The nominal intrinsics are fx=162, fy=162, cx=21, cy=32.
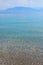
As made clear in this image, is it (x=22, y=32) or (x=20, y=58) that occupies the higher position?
(x=22, y=32)

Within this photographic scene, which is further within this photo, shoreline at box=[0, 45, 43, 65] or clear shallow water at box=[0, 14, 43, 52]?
clear shallow water at box=[0, 14, 43, 52]

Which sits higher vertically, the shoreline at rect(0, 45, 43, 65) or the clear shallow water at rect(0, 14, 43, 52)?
the clear shallow water at rect(0, 14, 43, 52)

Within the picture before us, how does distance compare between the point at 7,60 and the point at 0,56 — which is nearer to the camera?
the point at 7,60

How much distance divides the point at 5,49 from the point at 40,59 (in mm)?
1204

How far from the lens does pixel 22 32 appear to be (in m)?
7.00

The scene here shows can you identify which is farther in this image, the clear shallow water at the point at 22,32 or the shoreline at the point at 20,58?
the clear shallow water at the point at 22,32

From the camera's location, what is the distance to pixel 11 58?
406 centimetres

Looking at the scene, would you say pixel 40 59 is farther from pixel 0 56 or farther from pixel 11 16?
pixel 11 16

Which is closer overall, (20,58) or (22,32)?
(20,58)

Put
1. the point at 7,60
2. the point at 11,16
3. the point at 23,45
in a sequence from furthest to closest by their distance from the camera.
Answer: the point at 11,16
the point at 23,45
the point at 7,60

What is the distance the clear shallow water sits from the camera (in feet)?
17.0

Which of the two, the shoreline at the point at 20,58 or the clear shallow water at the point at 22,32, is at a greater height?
the clear shallow water at the point at 22,32

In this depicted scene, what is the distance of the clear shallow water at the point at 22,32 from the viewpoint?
5.17 metres

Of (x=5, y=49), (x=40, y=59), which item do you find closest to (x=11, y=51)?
(x=5, y=49)
